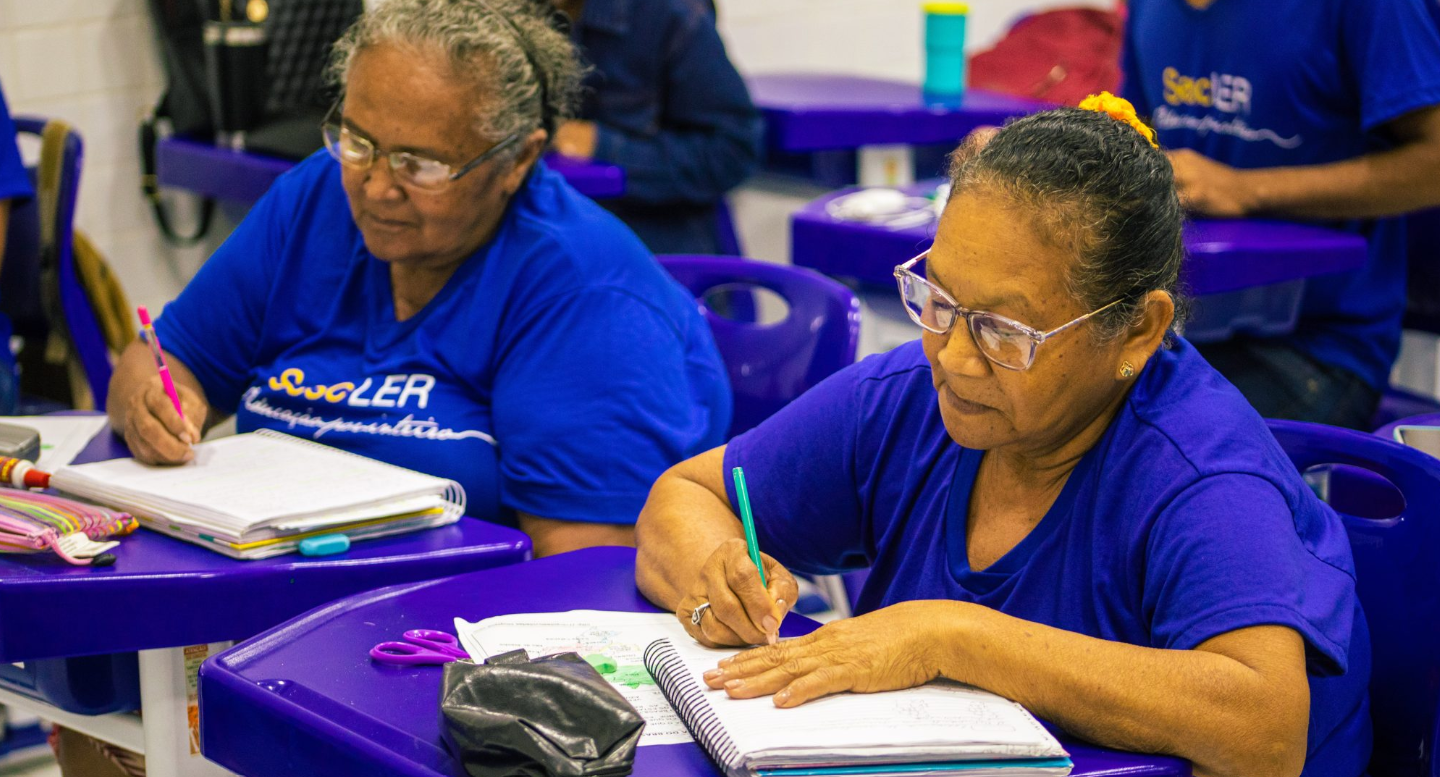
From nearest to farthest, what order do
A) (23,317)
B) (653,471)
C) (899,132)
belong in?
(653,471), (23,317), (899,132)

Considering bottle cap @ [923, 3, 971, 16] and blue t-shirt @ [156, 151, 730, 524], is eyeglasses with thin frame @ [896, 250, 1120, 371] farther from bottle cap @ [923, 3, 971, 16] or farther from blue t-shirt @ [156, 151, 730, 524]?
bottle cap @ [923, 3, 971, 16]

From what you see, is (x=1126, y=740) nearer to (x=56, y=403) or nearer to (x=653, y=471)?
(x=653, y=471)

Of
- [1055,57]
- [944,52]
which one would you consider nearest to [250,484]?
[944,52]

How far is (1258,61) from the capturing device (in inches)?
109

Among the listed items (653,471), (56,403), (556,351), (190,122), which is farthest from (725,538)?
(190,122)

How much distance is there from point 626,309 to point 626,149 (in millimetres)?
1599

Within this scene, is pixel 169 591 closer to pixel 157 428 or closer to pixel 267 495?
pixel 267 495

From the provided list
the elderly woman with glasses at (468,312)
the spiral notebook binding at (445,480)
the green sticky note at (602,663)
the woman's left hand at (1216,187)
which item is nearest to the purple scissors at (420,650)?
the green sticky note at (602,663)

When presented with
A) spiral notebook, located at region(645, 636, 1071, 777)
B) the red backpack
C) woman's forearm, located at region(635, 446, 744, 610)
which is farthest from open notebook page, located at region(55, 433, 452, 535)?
the red backpack

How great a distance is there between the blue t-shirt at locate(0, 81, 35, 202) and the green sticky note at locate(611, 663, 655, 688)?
1.98 meters

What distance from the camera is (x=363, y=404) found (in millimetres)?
2117

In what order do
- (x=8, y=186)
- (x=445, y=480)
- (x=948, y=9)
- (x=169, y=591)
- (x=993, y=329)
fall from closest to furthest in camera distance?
(x=993, y=329) → (x=169, y=591) → (x=445, y=480) → (x=8, y=186) → (x=948, y=9)

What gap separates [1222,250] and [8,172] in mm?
2228

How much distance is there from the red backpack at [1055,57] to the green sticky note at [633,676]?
3.62 m
